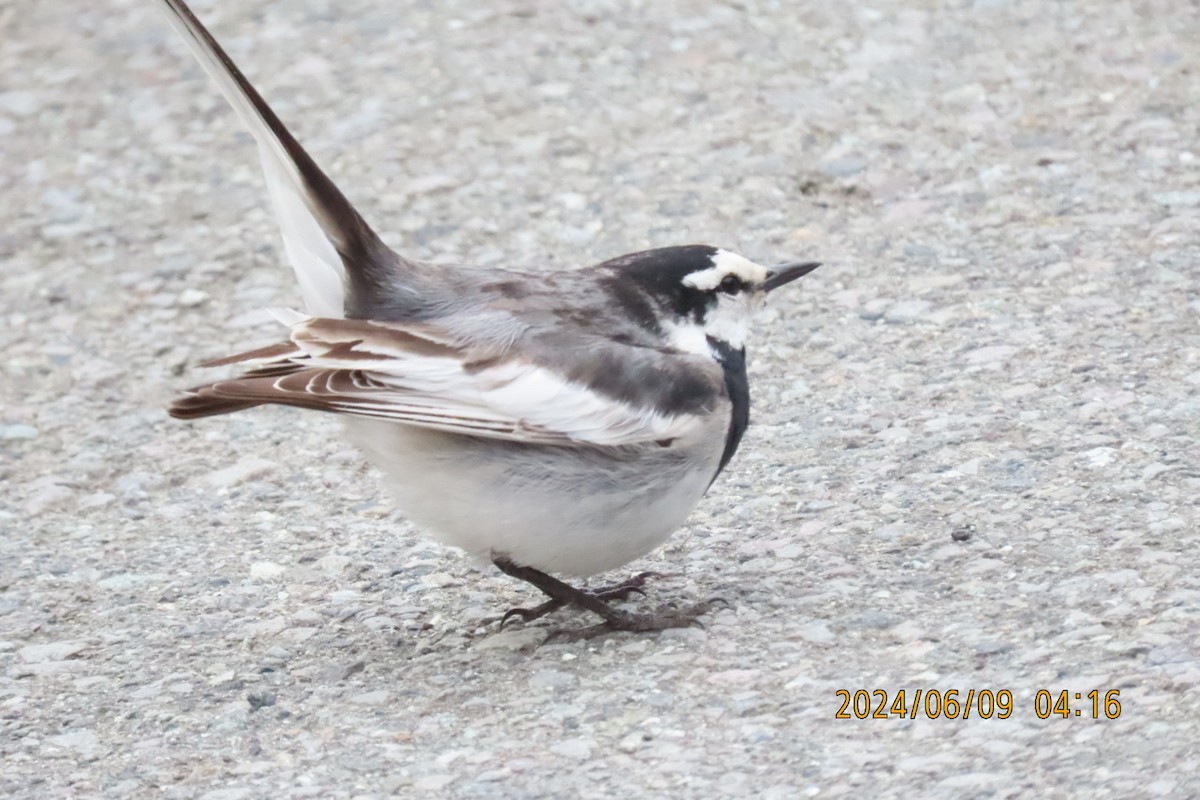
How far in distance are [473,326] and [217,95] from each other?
4.82m

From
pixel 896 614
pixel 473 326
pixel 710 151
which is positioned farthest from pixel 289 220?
pixel 710 151

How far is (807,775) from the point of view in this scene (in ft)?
13.0

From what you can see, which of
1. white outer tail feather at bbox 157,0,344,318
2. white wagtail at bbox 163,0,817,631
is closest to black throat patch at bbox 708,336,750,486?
white wagtail at bbox 163,0,817,631

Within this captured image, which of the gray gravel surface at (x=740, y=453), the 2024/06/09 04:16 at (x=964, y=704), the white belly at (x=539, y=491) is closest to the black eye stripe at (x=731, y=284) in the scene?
the white belly at (x=539, y=491)

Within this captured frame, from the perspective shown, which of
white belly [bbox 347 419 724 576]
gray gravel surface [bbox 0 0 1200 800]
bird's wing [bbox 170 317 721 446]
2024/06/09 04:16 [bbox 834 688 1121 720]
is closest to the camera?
2024/06/09 04:16 [bbox 834 688 1121 720]

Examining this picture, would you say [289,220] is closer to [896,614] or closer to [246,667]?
[246,667]

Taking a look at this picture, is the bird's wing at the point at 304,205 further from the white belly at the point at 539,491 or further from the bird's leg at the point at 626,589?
the bird's leg at the point at 626,589

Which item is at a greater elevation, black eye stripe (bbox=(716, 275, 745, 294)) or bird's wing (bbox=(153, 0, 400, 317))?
bird's wing (bbox=(153, 0, 400, 317))

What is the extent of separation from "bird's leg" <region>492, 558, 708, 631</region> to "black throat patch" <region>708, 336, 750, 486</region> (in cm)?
39

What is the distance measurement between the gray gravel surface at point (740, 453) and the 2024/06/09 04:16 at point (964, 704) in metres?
0.03

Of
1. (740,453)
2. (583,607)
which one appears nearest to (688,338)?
(583,607)

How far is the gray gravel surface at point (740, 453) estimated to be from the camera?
4.30 meters

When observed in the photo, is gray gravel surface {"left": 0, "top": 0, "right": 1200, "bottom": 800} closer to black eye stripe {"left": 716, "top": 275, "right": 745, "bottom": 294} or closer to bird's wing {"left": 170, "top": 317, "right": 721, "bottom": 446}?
bird's wing {"left": 170, "top": 317, "right": 721, "bottom": 446}

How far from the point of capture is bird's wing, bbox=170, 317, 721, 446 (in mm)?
4434
